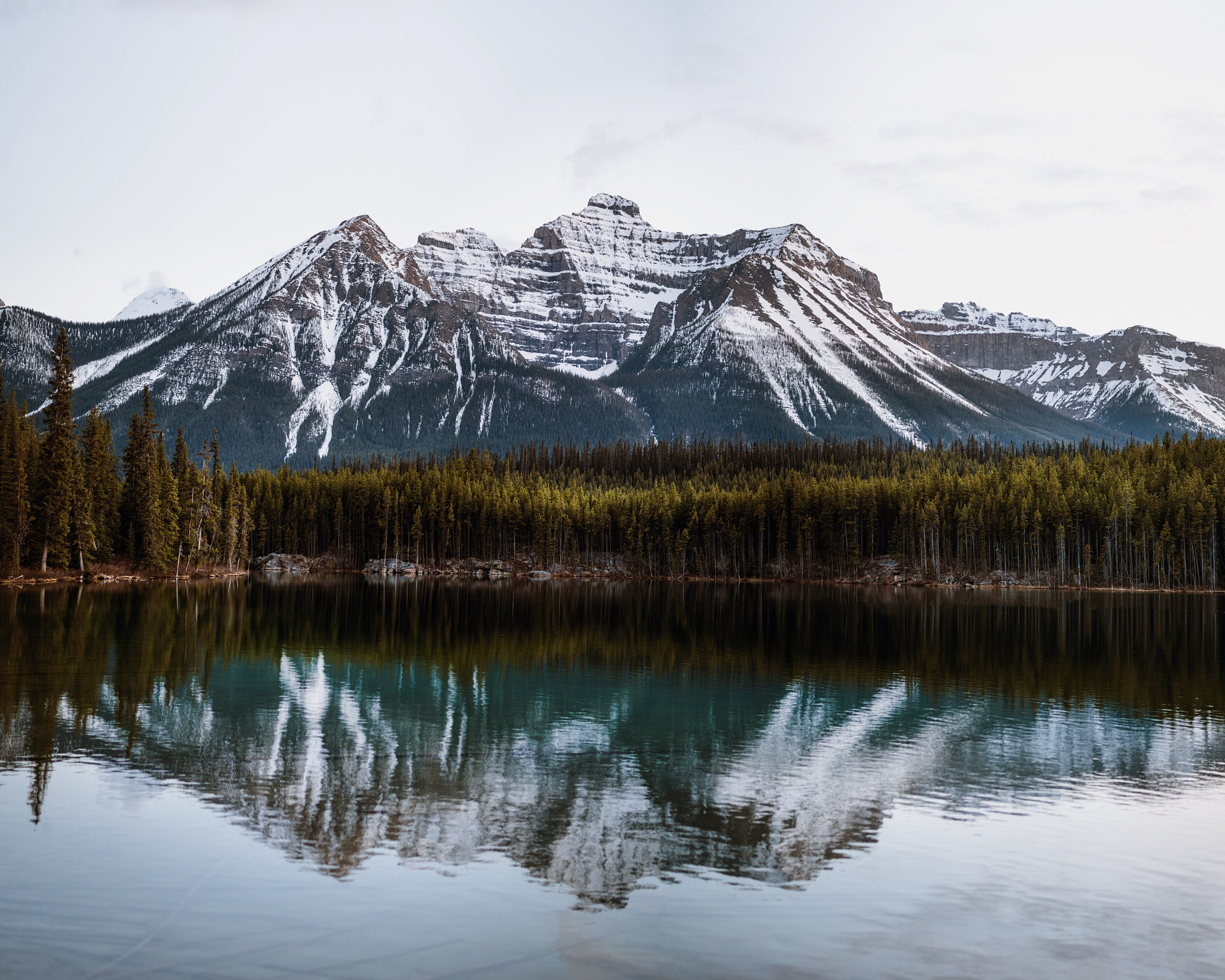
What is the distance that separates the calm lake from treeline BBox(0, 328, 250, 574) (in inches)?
1785

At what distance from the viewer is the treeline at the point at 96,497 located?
83062 mm

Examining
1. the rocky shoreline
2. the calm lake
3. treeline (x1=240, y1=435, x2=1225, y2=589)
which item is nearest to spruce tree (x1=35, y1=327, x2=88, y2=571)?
the rocky shoreline

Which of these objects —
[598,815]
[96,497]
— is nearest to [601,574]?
[96,497]

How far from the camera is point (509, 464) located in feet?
655

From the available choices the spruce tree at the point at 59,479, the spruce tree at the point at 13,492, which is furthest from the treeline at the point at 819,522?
the spruce tree at the point at 13,492

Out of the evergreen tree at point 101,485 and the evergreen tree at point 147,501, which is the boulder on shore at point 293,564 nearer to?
the evergreen tree at point 147,501

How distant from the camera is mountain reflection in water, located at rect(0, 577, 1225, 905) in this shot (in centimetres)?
1950

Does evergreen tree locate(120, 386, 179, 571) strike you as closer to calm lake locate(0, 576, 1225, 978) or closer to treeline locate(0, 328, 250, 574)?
treeline locate(0, 328, 250, 574)

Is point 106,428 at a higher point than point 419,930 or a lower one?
higher

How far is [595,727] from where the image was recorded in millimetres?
29562

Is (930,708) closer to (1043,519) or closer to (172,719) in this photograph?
(172,719)

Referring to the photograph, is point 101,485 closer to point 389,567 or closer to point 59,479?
point 59,479

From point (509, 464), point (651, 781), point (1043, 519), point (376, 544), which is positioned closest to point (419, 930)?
point (651, 781)

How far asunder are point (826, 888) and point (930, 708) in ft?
62.5
